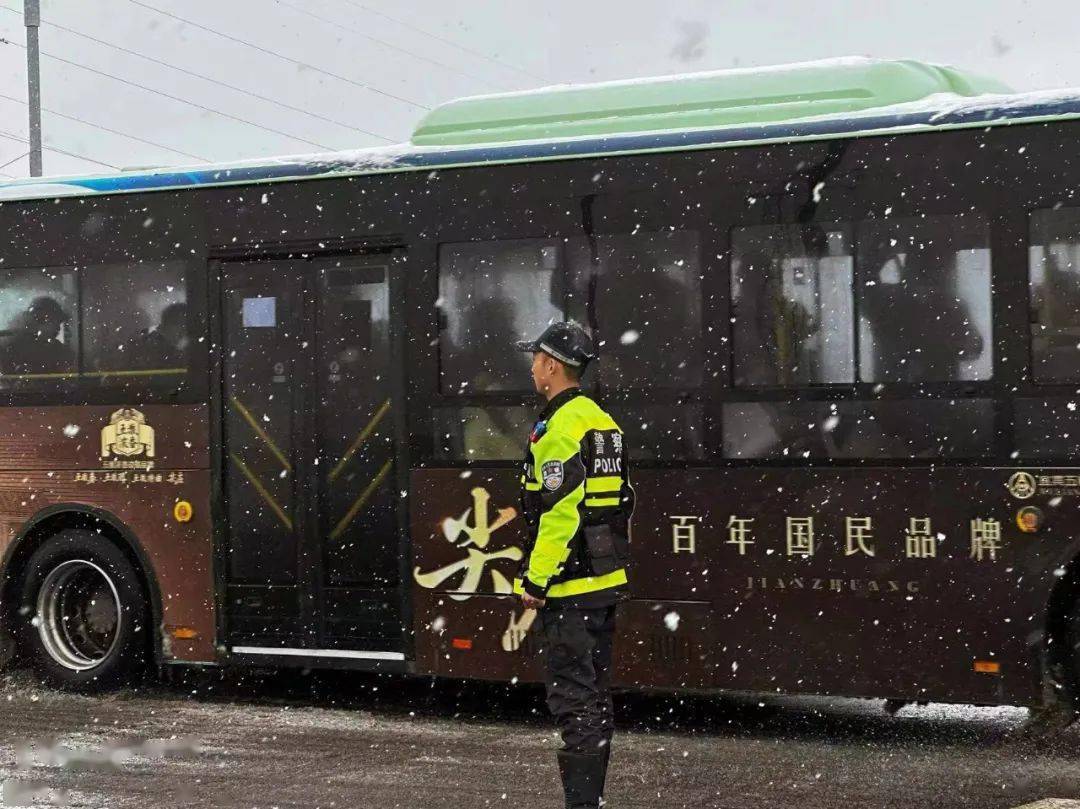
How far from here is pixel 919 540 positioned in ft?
27.8

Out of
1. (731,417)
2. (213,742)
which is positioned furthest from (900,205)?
(213,742)

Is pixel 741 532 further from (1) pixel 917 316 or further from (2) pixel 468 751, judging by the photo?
(2) pixel 468 751

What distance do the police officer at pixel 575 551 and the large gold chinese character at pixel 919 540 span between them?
234 cm

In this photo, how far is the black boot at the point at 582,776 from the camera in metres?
6.43

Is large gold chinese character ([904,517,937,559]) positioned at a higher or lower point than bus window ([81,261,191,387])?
lower

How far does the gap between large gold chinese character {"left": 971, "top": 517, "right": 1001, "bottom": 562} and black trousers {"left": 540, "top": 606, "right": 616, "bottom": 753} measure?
2.55m

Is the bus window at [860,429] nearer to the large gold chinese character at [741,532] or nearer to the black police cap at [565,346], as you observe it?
the large gold chinese character at [741,532]

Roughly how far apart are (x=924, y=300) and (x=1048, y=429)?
0.89 meters

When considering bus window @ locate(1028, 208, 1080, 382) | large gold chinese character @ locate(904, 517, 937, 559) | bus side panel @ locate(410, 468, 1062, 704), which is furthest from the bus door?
bus window @ locate(1028, 208, 1080, 382)

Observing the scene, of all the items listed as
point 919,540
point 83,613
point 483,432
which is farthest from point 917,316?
point 83,613

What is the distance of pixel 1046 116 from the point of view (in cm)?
830

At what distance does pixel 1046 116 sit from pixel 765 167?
1.45 meters

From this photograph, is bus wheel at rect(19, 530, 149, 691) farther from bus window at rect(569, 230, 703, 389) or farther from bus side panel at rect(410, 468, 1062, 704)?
bus window at rect(569, 230, 703, 389)

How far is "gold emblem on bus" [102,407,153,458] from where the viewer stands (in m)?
10.4
